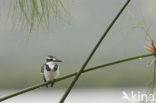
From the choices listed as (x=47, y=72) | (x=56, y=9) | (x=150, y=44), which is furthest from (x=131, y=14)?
(x=47, y=72)

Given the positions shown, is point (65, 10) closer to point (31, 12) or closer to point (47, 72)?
point (31, 12)

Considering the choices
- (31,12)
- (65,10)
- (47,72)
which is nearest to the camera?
(65,10)

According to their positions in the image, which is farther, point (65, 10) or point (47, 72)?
point (47, 72)

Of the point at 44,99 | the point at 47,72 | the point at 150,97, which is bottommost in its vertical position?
the point at 150,97

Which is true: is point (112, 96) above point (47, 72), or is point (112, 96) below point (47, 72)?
above

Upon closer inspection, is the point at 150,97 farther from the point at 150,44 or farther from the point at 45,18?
the point at 45,18

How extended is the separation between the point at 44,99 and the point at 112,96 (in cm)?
112

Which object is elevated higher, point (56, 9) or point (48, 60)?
point (48, 60)

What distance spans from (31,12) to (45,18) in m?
0.07

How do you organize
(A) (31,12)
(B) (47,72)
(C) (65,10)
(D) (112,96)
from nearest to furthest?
(C) (65,10) → (A) (31,12) → (B) (47,72) → (D) (112,96)

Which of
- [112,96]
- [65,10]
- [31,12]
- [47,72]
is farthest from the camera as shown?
[112,96]

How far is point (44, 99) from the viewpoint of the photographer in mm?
7039

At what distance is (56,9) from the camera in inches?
53.4

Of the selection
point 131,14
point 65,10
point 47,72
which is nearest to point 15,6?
point 65,10
